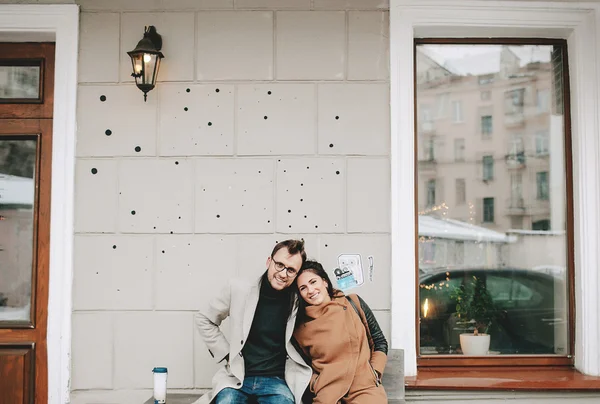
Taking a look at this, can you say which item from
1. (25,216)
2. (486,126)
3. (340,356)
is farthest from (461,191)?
(25,216)

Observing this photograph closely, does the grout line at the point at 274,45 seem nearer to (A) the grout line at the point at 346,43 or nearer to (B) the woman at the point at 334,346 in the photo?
(A) the grout line at the point at 346,43

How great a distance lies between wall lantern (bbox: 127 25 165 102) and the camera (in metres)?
4.31

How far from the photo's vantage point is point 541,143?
479 centimetres

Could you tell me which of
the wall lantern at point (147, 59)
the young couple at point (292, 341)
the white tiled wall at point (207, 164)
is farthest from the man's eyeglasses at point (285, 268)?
the wall lantern at point (147, 59)

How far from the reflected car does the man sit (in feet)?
3.94

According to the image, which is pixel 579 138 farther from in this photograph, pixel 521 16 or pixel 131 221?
pixel 131 221

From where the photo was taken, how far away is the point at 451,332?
4676 millimetres

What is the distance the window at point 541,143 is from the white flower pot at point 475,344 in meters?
1.33

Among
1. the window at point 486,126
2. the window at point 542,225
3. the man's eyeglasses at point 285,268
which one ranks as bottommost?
the man's eyeglasses at point 285,268

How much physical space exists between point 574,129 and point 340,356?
2296 millimetres

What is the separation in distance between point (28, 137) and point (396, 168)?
2492 mm

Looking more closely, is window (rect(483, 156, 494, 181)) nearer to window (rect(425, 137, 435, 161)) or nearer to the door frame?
window (rect(425, 137, 435, 161))

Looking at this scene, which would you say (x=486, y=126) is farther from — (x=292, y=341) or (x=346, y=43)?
(x=292, y=341)

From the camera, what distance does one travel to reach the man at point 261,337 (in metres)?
3.74
